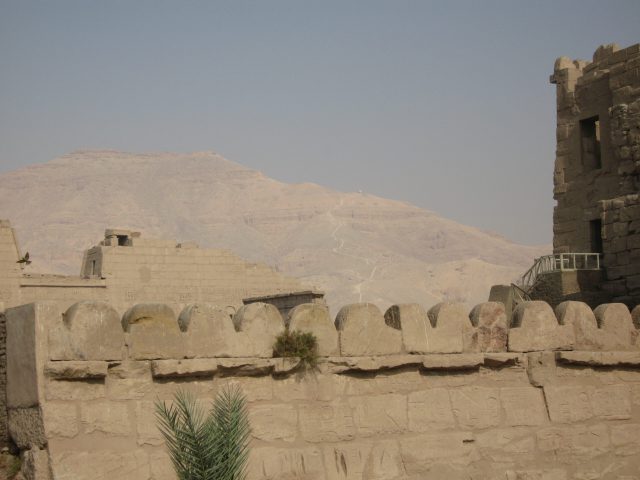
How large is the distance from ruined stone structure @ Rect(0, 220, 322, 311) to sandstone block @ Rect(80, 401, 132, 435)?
2018 cm

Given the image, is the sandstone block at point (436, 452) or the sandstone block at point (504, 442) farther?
the sandstone block at point (504, 442)

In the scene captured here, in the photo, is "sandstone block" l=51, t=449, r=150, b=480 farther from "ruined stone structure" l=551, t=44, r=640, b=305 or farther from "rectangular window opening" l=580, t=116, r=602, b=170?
"rectangular window opening" l=580, t=116, r=602, b=170

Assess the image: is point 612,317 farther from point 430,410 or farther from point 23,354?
point 23,354

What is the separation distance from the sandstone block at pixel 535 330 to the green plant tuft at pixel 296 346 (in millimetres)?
1951

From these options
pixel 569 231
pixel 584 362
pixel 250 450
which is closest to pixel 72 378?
pixel 250 450

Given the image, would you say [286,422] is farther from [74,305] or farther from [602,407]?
[602,407]

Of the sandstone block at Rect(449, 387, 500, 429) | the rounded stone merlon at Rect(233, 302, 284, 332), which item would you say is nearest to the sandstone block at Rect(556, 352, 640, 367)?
the sandstone block at Rect(449, 387, 500, 429)

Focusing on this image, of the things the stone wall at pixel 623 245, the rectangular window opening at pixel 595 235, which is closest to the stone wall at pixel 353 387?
the stone wall at pixel 623 245

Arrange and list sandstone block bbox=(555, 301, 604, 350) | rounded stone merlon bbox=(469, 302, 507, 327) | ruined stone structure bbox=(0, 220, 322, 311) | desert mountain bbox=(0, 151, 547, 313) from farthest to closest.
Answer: desert mountain bbox=(0, 151, 547, 313)
ruined stone structure bbox=(0, 220, 322, 311)
sandstone block bbox=(555, 301, 604, 350)
rounded stone merlon bbox=(469, 302, 507, 327)

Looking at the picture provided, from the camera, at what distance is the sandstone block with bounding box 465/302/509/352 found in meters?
7.96

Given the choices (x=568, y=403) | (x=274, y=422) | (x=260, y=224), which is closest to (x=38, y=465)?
(x=274, y=422)

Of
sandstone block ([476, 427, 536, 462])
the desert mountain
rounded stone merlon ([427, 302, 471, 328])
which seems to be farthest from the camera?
the desert mountain

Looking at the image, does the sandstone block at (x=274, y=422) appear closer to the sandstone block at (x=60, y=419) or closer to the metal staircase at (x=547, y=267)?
the sandstone block at (x=60, y=419)

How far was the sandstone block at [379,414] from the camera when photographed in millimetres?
7312
